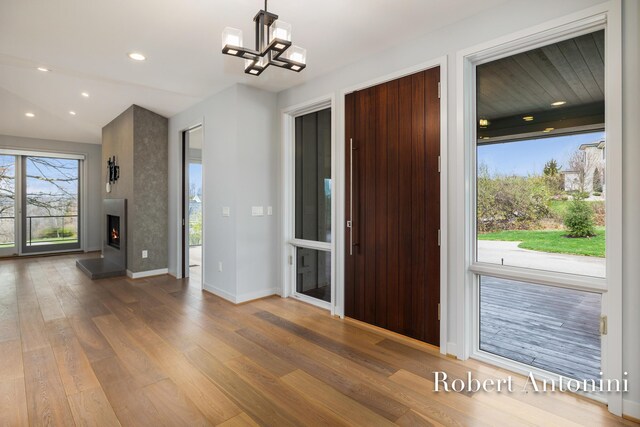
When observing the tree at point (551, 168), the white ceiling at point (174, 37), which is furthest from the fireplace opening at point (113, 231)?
the tree at point (551, 168)

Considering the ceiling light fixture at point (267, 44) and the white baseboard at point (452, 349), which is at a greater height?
the ceiling light fixture at point (267, 44)

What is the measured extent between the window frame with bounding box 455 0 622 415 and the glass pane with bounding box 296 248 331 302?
1.62 meters

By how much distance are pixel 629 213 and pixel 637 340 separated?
723 millimetres

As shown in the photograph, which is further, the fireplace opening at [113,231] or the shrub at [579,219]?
the fireplace opening at [113,231]

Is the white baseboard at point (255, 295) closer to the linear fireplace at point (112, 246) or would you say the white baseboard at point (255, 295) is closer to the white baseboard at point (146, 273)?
the white baseboard at point (146, 273)

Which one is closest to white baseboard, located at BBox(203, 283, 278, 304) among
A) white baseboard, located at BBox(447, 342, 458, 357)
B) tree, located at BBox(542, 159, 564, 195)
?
white baseboard, located at BBox(447, 342, 458, 357)

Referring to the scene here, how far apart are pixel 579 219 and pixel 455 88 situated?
1278mm

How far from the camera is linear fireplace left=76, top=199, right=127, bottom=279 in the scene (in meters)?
5.36

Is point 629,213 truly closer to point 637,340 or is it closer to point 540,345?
point 637,340

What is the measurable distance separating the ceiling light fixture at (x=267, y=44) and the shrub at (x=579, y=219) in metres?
2.08

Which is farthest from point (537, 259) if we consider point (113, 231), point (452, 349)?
point (113, 231)

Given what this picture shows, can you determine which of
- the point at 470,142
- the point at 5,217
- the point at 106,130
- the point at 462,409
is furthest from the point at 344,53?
the point at 5,217

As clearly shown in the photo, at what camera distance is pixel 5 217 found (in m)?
7.03

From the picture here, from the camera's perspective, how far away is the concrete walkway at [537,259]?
2113 millimetres
